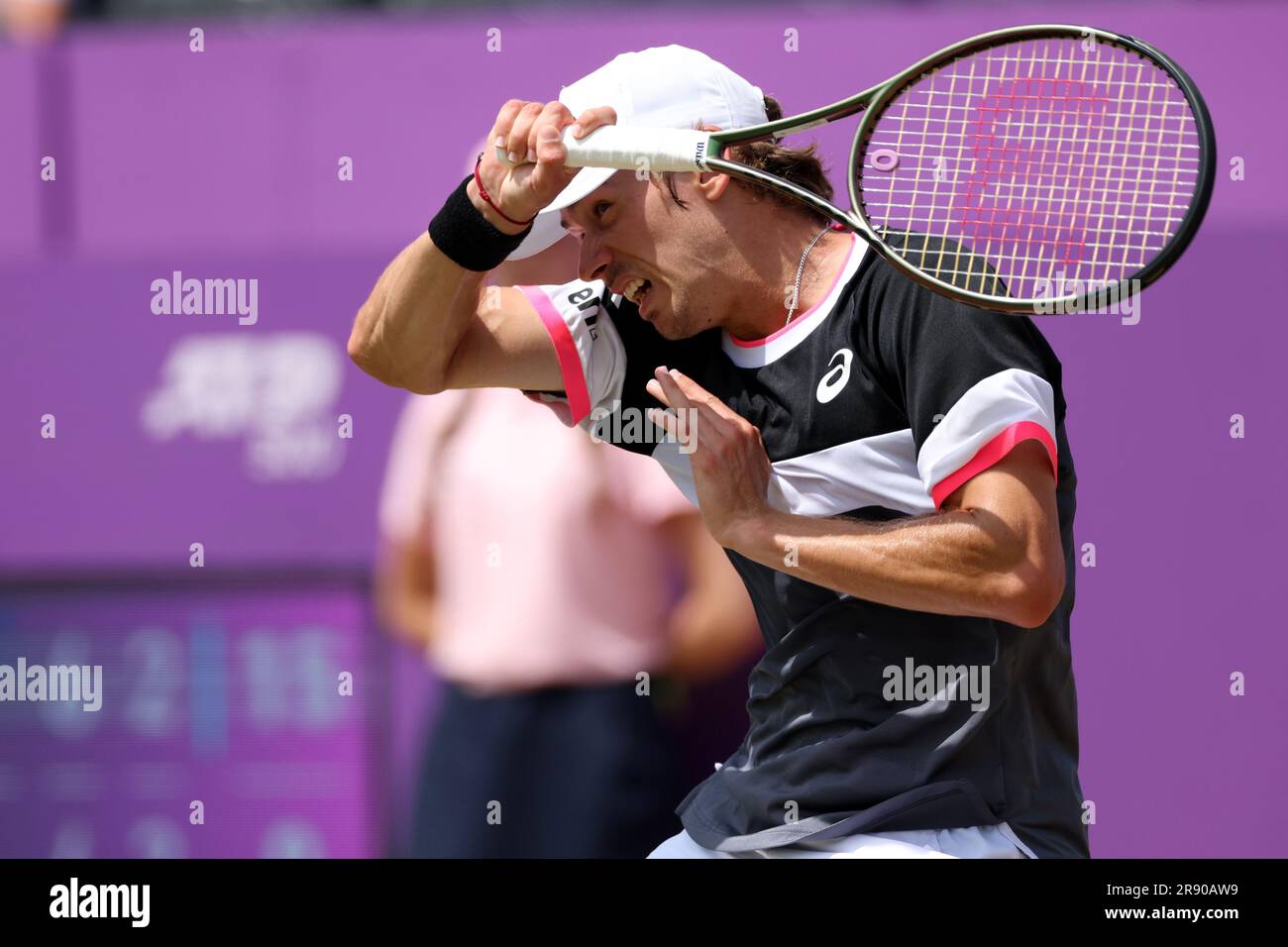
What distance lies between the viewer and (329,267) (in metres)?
4.39

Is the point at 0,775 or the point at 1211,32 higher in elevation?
the point at 1211,32

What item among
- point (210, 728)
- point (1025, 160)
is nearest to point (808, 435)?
point (1025, 160)

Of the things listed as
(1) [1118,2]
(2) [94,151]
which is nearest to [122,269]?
(2) [94,151]

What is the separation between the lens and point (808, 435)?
89.8 inches

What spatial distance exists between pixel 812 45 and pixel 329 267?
→ 1287 mm

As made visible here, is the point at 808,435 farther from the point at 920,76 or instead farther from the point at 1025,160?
the point at 1025,160

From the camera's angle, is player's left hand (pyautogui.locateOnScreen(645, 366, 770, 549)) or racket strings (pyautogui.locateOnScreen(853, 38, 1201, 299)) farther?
racket strings (pyautogui.locateOnScreen(853, 38, 1201, 299))

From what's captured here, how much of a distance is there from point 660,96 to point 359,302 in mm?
2057

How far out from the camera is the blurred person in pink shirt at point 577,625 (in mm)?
3752

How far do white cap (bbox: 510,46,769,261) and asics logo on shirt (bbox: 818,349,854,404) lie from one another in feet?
1.25

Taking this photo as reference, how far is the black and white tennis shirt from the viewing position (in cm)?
213

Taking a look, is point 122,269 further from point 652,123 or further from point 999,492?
point 999,492

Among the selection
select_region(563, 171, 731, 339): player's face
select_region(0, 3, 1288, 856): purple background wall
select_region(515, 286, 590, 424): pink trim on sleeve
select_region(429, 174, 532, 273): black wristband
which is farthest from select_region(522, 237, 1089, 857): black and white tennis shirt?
select_region(0, 3, 1288, 856): purple background wall

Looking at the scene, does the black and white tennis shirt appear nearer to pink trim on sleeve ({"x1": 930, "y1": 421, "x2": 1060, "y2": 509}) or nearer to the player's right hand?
pink trim on sleeve ({"x1": 930, "y1": 421, "x2": 1060, "y2": 509})
